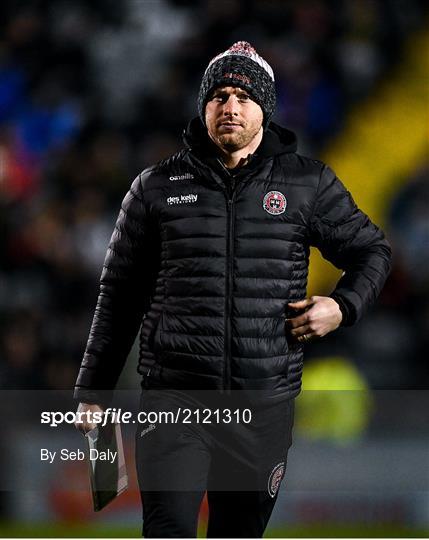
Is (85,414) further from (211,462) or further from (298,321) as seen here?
(298,321)

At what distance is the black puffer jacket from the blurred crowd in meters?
2.80

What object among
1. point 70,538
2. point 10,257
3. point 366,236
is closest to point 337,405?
point 70,538

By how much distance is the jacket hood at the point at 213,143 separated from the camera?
321cm

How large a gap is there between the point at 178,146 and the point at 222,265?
395 centimetres

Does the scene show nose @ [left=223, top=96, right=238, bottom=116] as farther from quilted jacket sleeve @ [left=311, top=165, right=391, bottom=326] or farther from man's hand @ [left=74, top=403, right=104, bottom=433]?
man's hand @ [left=74, top=403, right=104, bottom=433]

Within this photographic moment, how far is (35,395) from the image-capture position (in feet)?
18.5

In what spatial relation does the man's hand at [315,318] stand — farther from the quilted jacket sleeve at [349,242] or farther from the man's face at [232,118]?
the man's face at [232,118]

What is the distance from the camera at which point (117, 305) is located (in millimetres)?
3223

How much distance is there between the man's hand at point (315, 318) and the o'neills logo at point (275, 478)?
1.49ft

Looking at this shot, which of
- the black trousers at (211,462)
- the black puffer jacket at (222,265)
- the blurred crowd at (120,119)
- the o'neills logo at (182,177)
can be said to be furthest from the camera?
the blurred crowd at (120,119)

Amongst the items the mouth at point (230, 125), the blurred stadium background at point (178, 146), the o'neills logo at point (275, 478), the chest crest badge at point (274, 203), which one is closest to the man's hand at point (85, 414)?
the o'neills logo at point (275, 478)

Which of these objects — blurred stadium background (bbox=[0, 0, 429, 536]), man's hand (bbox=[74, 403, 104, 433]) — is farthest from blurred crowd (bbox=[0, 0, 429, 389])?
man's hand (bbox=[74, 403, 104, 433])

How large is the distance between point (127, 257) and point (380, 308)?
368cm

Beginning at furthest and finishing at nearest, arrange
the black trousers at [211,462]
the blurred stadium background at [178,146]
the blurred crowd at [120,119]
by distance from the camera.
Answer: the blurred crowd at [120,119] → the blurred stadium background at [178,146] → the black trousers at [211,462]
